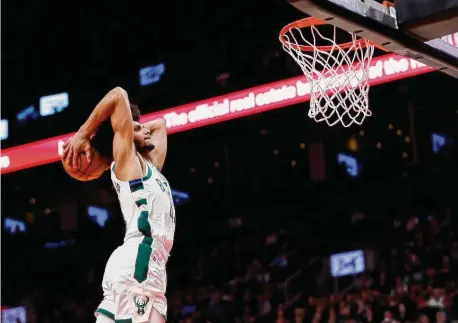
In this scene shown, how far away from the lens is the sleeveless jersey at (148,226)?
11.6 feet

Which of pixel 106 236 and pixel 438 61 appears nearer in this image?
pixel 438 61

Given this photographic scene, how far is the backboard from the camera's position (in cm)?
435

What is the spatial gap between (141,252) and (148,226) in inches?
4.4

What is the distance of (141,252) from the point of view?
11.6 feet

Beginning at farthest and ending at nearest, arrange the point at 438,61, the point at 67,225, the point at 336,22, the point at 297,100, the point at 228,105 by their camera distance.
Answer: the point at 67,225, the point at 228,105, the point at 297,100, the point at 438,61, the point at 336,22

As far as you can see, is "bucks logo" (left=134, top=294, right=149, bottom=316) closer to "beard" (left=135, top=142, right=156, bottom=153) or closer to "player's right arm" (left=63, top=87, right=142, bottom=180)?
"player's right arm" (left=63, top=87, right=142, bottom=180)

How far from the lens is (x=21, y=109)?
16641 mm

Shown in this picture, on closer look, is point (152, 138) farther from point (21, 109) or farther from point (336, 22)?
point (21, 109)

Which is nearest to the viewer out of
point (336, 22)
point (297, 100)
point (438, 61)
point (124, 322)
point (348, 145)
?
point (124, 322)

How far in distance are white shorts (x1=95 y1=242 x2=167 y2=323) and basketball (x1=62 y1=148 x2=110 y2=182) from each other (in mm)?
348

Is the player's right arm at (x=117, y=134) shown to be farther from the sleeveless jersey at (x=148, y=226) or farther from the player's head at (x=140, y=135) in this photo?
the player's head at (x=140, y=135)

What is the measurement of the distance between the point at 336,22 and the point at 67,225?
14060 millimetres

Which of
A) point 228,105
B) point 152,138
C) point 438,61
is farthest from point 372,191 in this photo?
point 152,138

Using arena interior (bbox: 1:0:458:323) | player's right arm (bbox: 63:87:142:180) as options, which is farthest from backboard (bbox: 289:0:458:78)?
arena interior (bbox: 1:0:458:323)
